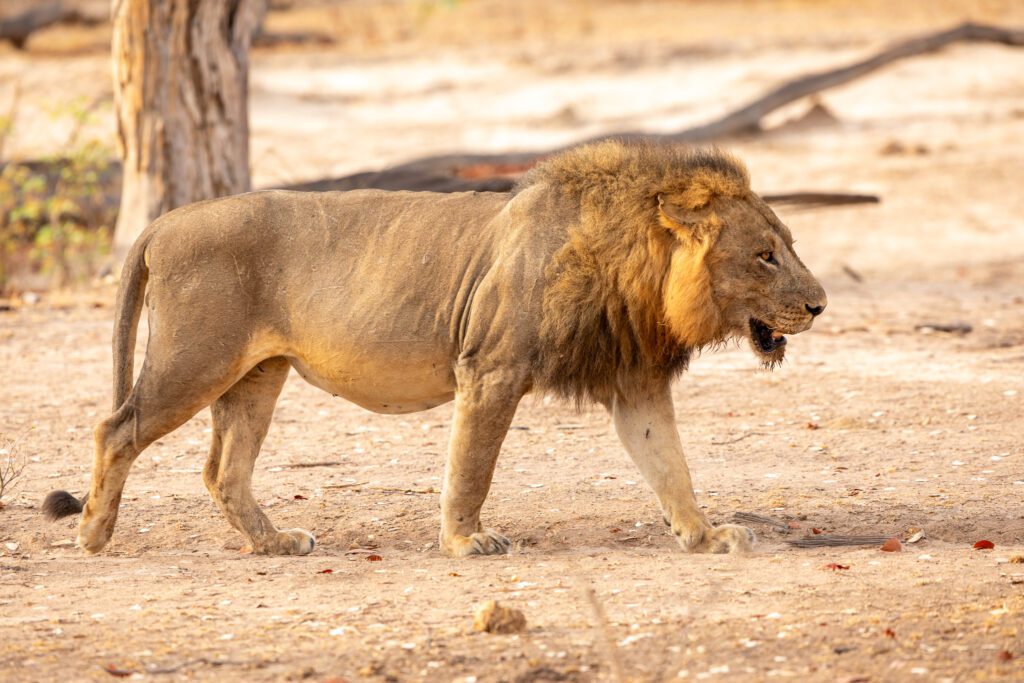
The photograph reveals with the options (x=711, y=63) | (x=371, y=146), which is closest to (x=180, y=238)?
(x=371, y=146)

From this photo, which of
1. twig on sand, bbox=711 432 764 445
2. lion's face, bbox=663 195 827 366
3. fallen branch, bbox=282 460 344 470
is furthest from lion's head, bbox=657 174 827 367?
fallen branch, bbox=282 460 344 470

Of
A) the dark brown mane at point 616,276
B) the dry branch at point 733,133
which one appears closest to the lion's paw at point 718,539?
the dark brown mane at point 616,276

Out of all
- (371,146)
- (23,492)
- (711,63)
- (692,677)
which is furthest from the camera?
(711,63)

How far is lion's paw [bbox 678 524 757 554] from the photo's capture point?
17.6ft

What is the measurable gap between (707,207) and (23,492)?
10.3 ft

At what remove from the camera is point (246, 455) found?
5730mm

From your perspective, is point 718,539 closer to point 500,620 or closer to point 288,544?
point 500,620

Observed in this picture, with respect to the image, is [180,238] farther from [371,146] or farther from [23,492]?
[371,146]

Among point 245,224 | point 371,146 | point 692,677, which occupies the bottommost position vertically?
point 371,146

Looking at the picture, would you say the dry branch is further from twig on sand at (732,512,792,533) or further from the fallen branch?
twig on sand at (732,512,792,533)

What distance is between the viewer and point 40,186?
1090 cm

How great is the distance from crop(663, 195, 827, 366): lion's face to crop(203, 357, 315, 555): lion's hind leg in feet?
5.25

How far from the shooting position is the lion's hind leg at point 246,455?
5.66 metres

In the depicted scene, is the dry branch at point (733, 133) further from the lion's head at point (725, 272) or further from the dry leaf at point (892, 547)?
the dry leaf at point (892, 547)
